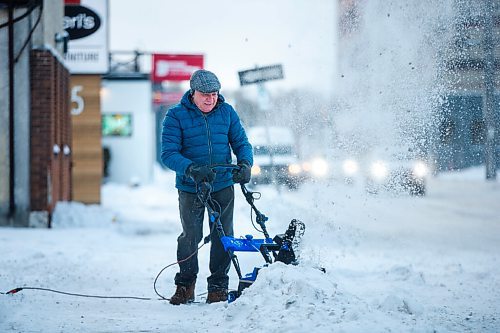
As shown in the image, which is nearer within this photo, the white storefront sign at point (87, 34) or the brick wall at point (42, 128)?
the brick wall at point (42, 128)

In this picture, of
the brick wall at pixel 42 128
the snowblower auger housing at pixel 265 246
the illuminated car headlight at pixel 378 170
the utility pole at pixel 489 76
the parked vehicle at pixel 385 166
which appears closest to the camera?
the snowblower auger housing at pixel 265 246

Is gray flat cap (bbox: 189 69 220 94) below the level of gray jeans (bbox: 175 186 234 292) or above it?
above

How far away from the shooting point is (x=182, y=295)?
5.39m

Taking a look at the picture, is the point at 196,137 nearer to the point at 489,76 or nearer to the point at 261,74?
the point at 489,76

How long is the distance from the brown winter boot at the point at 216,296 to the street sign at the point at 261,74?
6.84 metres

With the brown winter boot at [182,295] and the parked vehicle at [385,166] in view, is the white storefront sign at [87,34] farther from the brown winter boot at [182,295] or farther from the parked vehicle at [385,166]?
the brown winter boot at [182,295]

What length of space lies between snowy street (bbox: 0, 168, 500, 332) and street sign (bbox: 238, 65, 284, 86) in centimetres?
256

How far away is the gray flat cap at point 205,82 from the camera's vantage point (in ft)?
17.0

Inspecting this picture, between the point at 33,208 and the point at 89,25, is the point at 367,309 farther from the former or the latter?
the point at 89,25

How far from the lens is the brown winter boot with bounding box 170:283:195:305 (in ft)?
17.6

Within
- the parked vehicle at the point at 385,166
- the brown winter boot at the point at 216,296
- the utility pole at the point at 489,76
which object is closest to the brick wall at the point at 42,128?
the parked vehicle at the point at 385,166

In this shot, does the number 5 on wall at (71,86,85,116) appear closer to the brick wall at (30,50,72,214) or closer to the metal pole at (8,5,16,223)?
the brick wall at (30,50,72,214)

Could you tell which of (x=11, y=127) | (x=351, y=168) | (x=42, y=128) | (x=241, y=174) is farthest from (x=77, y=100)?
(x=241, y=174)

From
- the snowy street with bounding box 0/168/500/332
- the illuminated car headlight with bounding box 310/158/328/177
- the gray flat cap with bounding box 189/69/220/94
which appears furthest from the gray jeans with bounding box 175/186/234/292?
the illuminated car headlight with bounding box 310/158/328/177
